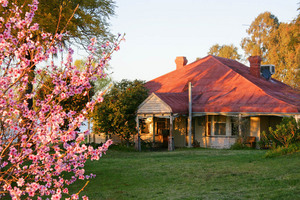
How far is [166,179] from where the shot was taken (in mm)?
14266

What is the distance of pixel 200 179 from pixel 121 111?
46.0 ft

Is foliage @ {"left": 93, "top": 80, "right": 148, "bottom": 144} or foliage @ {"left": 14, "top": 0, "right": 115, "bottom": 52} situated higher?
foliage @ {"left": 14, "top": 0, "right": 115, "bottom": 52}

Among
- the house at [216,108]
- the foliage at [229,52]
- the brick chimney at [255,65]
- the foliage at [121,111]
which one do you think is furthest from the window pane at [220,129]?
the foliage at [229,52]

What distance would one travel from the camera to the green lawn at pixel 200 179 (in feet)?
37.2

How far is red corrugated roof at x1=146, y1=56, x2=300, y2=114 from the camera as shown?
26.8 meters

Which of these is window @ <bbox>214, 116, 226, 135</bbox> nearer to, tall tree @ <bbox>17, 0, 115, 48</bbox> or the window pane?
the window pane

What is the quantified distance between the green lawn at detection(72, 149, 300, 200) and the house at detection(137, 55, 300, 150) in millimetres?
8510

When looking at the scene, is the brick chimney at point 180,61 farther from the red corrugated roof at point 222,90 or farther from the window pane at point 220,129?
the window pane at point 220,129

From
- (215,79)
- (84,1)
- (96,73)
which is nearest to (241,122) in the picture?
(215,79)

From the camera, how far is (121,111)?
1070 inches

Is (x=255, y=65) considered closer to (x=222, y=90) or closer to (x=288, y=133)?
(x=222, y=90)

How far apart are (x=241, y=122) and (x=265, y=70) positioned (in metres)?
9.43

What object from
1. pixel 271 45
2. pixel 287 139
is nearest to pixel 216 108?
pixel 287 139

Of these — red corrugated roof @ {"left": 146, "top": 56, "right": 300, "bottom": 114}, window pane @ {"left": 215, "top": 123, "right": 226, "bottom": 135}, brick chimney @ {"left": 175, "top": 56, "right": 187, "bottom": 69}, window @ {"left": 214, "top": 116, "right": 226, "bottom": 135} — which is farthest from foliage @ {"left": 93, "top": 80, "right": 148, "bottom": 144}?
brick chimney @ {"left": 175, "top": 56, "right": 187, "bottom": 69}
